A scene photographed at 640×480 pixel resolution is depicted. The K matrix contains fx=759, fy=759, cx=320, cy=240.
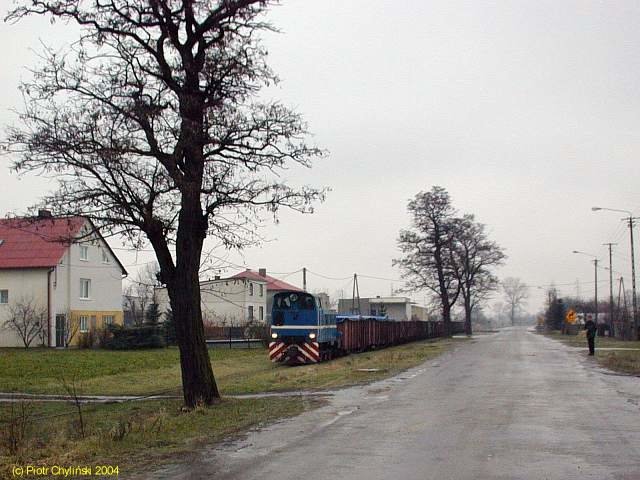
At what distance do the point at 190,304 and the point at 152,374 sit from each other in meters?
12.7

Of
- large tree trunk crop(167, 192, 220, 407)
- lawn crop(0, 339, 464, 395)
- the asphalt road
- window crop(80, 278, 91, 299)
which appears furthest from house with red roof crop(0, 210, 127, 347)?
the asphalt road

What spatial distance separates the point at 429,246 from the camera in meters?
67.3

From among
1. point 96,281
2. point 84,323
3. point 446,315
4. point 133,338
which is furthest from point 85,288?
point 446,315

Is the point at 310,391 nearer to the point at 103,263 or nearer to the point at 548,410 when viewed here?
the point at 548,410

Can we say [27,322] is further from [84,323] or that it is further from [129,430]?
[129,430]

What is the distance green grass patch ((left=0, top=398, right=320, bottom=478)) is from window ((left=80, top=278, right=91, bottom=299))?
33277 mm

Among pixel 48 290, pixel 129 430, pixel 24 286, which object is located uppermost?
pixel 24 286

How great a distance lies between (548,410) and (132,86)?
1052 centimetres

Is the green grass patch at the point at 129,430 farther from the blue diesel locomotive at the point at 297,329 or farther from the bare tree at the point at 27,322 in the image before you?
the bare tree at the point at 27,322

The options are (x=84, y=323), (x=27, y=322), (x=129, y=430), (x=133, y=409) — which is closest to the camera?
(x=129, y=430)

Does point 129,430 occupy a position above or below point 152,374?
above

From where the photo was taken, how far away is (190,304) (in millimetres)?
16250

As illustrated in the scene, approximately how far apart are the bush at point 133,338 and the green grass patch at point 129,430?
87.0 ft

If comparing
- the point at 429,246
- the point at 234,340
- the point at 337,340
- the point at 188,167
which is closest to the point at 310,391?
the point at 188,167
